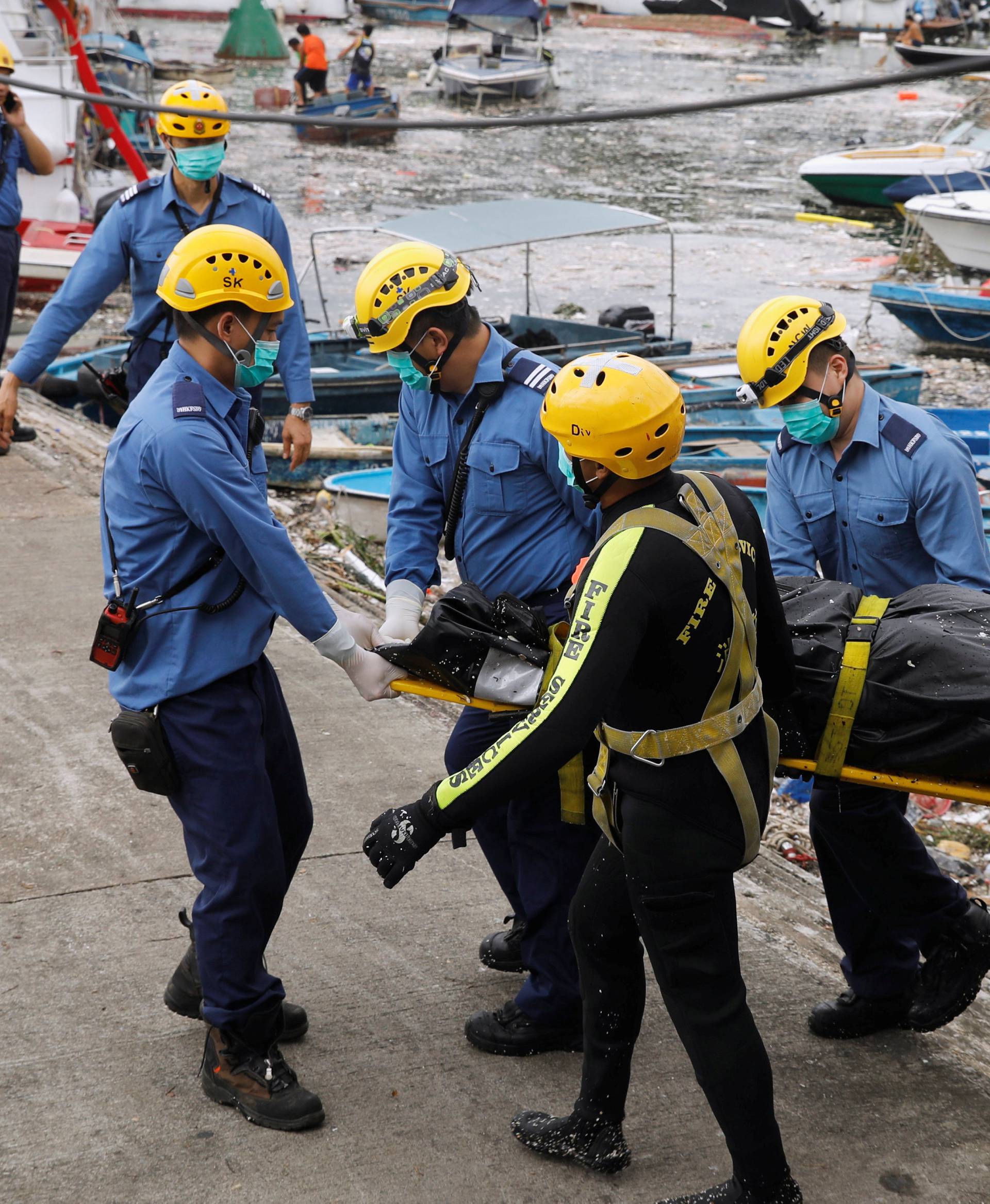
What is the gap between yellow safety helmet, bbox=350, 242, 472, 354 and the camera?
131 inches

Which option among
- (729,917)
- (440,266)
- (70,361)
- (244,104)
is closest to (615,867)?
(729,917)

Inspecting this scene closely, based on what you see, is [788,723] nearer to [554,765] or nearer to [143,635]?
[554,765]

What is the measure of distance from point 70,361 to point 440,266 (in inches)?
353

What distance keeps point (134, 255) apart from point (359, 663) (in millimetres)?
3119

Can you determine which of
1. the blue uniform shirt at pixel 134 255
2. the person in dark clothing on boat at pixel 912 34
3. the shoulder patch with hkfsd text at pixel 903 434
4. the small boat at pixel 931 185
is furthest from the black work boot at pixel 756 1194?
the person in dark clothing on boat at pixel 912 34

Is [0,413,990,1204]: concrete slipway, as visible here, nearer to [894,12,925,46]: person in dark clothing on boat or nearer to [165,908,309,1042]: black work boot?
[165,908,309,1042]: black work boot

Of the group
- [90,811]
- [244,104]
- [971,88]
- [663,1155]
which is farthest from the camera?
[971,88]

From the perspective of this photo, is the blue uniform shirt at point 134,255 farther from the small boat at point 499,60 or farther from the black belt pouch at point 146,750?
the small boat at point 499,60

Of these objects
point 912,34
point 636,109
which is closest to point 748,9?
point 636,109

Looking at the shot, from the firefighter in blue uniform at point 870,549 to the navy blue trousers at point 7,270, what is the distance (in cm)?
530

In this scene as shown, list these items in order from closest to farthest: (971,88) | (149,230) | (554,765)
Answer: (554,765)
(149,230)
(971,88)

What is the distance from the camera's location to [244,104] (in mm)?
31859

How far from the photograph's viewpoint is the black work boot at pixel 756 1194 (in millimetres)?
2631

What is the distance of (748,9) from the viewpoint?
11.6ft
